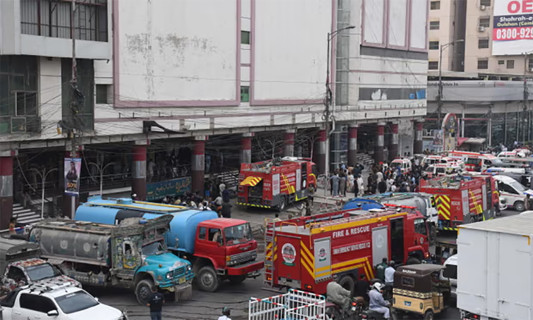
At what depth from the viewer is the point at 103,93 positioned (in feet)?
113

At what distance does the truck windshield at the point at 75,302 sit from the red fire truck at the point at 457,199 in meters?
18.6

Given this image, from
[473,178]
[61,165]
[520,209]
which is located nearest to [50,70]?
[61,165]

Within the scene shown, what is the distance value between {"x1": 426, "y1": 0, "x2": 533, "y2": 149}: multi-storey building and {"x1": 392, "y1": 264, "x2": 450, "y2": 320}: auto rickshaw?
58.4 metres

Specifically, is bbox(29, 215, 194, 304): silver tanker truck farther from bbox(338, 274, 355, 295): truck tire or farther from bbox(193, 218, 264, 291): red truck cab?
bbox(338, 274, 355, 295): truck tire

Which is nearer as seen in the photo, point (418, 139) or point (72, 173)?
point (72, 173)

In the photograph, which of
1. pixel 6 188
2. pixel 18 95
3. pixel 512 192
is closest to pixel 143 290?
pixel 6 188

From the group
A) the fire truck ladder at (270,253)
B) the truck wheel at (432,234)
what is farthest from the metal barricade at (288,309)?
the truck wheel at (432,234)

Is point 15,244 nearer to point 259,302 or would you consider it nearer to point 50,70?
point 259,302

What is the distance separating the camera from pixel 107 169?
40.6 metres

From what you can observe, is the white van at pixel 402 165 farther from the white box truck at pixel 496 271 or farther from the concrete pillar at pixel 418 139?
the white box truck at pixel 496 271

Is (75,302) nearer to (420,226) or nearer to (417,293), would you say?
(417,293)

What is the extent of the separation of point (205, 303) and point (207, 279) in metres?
1.47

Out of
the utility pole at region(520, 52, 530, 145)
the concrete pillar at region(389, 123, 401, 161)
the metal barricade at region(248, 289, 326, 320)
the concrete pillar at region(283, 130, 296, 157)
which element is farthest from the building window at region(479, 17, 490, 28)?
the metal barricade at region(248, 289, 326, 320)

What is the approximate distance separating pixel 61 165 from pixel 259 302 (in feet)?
68.0
